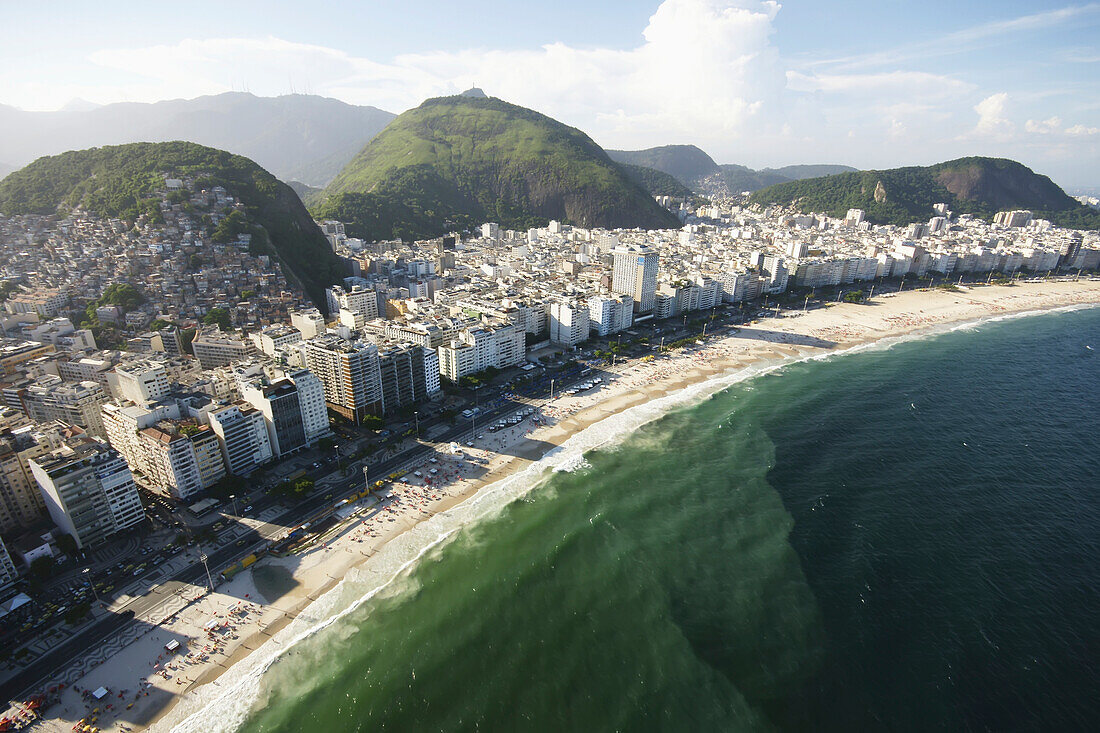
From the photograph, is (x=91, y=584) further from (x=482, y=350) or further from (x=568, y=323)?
(x=568, y=323)

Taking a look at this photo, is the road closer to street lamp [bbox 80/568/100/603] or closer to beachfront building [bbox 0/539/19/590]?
street lamp [bbox 80/568/100/603]

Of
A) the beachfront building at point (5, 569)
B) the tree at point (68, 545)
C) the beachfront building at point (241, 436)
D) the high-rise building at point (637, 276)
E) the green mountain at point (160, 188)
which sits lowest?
the tree at point (68, 545)

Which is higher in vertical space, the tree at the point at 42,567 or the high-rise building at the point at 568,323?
the high-rise building at the point at 568,323

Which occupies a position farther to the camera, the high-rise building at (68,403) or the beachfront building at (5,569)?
the high-rise building at (68,403)

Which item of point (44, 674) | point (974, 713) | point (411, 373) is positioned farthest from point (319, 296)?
point (974, 713)

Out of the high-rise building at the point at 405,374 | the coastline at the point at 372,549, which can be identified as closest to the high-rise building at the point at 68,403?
the high-rise building at the point at 405,374

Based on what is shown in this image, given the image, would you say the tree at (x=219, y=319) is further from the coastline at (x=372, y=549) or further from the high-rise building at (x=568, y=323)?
the high-rise building at (x=568, y=323)
